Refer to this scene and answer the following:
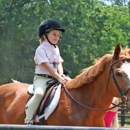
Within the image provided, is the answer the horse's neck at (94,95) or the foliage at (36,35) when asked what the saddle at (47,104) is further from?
the foliage at (36,35)

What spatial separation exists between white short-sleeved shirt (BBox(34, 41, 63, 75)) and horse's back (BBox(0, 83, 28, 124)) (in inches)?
22.8

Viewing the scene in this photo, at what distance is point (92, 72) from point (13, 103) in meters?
1.77

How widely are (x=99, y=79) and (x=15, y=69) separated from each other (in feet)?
90.2

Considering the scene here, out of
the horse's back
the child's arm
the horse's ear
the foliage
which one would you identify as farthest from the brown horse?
the foliage

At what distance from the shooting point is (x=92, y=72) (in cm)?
566

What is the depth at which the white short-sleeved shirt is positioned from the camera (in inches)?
240

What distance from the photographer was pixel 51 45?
20.6ft

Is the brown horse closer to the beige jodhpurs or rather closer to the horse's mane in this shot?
the horse's mane

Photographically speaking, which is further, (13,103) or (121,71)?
(13,103)

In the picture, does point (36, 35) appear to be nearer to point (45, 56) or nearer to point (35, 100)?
point (45, 56)

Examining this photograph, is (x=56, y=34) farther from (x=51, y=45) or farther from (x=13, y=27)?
(x=13, y=27)

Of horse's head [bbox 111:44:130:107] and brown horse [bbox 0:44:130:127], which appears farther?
brown horse [bbox 0:44:130:127]

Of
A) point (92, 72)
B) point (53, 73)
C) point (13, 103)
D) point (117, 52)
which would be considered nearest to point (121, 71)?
point (117, 52)

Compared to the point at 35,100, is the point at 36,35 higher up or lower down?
higher up
